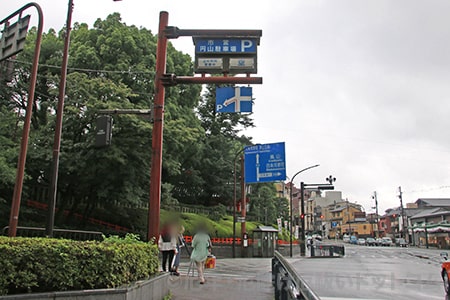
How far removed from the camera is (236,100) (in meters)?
10.8

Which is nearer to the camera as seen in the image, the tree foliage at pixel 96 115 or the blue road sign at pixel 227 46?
the blue road sign at pixel 227 46

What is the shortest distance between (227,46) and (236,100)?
4.52 feet

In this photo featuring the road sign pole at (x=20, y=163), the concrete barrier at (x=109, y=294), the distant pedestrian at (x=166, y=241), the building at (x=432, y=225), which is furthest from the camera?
the building at (x=432, y=225)

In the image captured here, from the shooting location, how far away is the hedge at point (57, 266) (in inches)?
219

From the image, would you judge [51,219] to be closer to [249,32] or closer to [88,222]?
[249,32]

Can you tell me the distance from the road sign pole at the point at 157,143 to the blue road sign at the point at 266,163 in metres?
14.8

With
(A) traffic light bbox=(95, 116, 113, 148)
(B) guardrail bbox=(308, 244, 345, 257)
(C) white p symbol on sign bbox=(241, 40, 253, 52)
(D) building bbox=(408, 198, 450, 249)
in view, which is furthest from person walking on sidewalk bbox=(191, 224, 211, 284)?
(D) building bbox=(408, 198, 450, 249)

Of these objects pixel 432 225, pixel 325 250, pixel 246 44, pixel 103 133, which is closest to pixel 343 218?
pixel 432 225

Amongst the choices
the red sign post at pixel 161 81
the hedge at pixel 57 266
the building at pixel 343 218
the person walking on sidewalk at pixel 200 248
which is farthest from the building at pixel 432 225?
the hedge at pixel 57 266

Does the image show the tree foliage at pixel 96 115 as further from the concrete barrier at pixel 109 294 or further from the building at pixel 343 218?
the building at pixel 343 218

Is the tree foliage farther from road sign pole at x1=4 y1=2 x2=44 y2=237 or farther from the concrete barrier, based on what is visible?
the concrete barrier

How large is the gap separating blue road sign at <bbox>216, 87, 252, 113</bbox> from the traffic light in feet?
9.13

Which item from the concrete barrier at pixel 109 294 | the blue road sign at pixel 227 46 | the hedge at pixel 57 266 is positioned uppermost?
the blue road sign at pixel 227 46

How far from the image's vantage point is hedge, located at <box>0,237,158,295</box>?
5.56 metres
